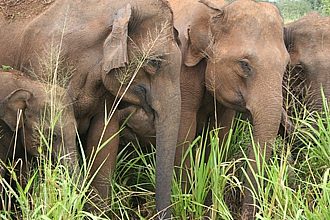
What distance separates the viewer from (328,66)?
4.53 meters

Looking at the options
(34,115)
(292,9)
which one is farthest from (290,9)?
(34,115)

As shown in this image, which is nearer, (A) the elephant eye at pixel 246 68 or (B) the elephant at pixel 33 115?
(B) the elephant at pixel 33 115

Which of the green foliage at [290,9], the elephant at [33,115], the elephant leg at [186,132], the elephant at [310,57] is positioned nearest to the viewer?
the elephant at [33,115]

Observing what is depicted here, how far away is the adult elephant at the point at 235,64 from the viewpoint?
3.72 meters

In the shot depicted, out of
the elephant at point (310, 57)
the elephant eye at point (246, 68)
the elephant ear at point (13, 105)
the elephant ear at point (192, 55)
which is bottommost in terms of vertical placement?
the elephant at point (310, 57)

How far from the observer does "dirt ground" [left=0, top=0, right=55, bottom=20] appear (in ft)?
13.4

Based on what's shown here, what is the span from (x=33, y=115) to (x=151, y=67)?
674 millimetres

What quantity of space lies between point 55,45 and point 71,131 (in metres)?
0.55

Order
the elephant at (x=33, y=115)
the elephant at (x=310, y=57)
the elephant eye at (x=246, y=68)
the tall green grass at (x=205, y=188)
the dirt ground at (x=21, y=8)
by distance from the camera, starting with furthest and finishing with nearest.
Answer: the elephant at (x=310, y=57) < the dirt ground at (x=21, y=8) < the elephant eye at (x=246, y=68) < the elephant at (x=33, y=115) < the tall green grass at (x=205, y=188)

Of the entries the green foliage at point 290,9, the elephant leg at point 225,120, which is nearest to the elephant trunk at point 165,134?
the elephant leg at point 225,120

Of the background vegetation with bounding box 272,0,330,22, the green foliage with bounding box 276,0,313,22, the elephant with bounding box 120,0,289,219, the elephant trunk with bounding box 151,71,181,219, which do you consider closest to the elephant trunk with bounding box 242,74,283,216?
the elephant with bounding box 120,0,289,219

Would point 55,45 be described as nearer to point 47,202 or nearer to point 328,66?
point 47,202

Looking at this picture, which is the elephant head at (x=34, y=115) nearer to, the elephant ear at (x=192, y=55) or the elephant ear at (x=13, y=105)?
the elephant ear at (x=13, y=105)

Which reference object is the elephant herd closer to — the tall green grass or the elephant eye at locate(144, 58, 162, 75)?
the elephant eye at locate(144, 58, 162, 75)
